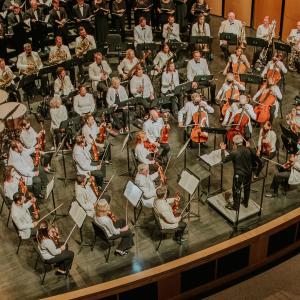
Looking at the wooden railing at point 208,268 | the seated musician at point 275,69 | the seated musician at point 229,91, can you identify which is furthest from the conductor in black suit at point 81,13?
the wooden railing at point 208,268

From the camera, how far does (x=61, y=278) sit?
26.3 ft

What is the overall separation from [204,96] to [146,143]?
3238 mm

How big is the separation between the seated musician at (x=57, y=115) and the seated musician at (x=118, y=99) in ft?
3.03

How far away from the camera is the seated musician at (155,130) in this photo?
32.4 ft

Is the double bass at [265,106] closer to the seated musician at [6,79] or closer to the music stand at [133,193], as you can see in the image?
the music stand at [133,193]

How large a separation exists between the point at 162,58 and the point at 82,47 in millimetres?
1794

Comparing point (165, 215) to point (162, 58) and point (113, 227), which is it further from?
point (162, 58)

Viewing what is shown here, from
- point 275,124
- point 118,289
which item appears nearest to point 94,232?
point 118,289

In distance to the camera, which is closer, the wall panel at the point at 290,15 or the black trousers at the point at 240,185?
the black trousers at the point at 240,185

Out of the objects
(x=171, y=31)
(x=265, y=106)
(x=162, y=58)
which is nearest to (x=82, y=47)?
(x=162, y=58)

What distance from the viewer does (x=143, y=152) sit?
9.29m

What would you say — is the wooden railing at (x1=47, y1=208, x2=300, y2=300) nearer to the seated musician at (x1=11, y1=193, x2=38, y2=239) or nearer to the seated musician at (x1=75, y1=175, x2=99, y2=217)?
the seated musician at (x1=11, y1=193, x2=38, y2=239)

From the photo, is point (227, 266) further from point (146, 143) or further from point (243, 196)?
point (146, 143)

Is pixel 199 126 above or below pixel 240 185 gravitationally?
above
